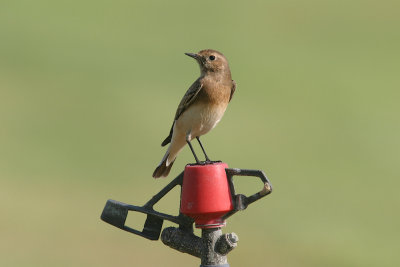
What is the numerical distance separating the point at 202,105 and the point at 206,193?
63.2 inches

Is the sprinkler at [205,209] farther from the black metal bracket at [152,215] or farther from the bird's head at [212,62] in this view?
the bird's head at [212,62]

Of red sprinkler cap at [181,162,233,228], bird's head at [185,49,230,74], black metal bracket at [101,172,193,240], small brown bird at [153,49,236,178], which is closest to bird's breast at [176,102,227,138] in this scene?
small brown bird at [153,49,236,178]

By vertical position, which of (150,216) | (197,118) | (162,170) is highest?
(197,118)

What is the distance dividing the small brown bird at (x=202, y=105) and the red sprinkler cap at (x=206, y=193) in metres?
1.39

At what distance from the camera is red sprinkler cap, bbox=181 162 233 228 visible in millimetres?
2844

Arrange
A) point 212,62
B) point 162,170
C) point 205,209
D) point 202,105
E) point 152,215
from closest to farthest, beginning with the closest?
point 205,209 < point 152,215 < point 162,170 < point 202,105 < point 212,62

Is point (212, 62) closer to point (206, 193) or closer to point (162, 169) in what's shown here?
point (162, 169)

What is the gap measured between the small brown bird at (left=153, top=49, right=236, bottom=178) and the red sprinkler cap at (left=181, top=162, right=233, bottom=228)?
4.58ft

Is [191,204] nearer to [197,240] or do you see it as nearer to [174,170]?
[197,240]

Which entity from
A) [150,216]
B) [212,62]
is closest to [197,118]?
[212,62]

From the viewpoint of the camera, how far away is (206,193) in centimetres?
284

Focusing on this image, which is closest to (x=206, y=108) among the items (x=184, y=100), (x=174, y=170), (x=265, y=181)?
(x=184, y=100)

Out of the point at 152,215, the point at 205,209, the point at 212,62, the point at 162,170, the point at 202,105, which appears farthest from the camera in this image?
the point at 212,62

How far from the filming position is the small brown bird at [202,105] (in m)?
4.39
